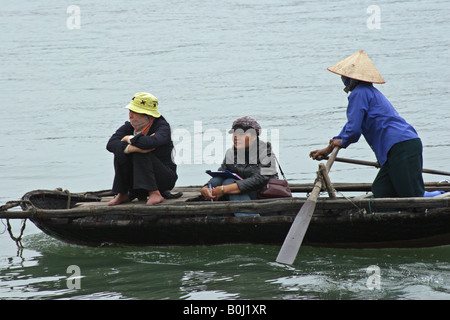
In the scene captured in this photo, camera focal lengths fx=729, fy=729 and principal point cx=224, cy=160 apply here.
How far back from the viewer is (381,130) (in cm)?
642

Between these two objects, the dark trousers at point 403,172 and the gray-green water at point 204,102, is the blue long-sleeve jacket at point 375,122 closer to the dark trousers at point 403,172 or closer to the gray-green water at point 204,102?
the dark trousers at point 403,172

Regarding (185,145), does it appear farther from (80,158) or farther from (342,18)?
(342,18)

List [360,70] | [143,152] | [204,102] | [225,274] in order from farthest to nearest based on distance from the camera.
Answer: [204,102] → [143,152] → [225,274] → [360,70]

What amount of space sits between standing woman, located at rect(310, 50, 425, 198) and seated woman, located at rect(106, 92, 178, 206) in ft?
5.72

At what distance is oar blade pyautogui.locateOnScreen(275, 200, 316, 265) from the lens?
6.24 metres

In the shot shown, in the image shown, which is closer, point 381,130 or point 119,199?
point 381,130

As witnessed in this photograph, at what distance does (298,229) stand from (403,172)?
1.06 meters

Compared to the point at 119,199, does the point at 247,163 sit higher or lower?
higher

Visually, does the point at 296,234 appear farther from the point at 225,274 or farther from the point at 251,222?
the point at 225,274

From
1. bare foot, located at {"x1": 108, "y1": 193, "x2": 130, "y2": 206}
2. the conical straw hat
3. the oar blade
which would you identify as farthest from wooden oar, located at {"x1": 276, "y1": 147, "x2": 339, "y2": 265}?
bare foot, located at {"x1": 108, "y1": 193, "x2": 130, "y2": 206}

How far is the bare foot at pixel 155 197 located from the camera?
7.32m

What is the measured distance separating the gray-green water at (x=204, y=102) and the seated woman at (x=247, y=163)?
0.62m

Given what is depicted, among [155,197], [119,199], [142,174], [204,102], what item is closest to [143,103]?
[142,174]

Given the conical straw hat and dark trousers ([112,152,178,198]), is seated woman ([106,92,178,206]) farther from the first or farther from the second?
the conical straw hat
